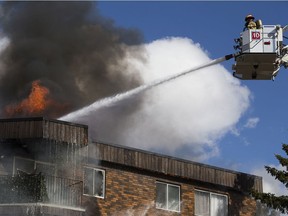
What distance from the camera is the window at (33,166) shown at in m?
33.7

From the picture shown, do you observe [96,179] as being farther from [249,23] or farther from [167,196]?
[249,23]

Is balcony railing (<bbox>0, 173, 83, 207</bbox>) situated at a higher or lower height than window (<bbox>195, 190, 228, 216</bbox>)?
lower

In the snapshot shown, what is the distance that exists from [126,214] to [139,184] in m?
1.48

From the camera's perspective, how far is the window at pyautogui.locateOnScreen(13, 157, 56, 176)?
3372 cm

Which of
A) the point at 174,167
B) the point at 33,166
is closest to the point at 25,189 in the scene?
the point at 33,166

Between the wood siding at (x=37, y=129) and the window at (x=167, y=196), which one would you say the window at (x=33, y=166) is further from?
the window at (x=167, y=196)

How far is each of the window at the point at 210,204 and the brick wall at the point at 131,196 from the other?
0.50m

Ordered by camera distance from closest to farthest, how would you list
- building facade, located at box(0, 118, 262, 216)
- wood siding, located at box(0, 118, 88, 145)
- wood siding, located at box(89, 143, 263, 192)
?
building facade, located at box(0, 118, 262, 216) < wood siding, located at box(0, 118, 88, 145) < wood siding, located at box(89, 143, 263, 192)

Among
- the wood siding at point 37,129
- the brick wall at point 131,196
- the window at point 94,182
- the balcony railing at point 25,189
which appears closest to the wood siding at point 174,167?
the brick wall at point 131,196

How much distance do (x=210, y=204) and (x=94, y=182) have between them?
22.4ft

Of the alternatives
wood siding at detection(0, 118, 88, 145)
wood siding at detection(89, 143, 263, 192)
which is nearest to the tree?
wood siding at detection(89, 143, 263, 192)

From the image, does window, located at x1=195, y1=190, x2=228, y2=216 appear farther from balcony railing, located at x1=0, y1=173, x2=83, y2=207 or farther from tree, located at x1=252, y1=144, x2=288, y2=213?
balcony railing, located at x1=0, y1=173, x2=83, y2=207

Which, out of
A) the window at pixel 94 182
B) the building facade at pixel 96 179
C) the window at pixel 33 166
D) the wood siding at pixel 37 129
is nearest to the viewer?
the building facade at pixel 96 179

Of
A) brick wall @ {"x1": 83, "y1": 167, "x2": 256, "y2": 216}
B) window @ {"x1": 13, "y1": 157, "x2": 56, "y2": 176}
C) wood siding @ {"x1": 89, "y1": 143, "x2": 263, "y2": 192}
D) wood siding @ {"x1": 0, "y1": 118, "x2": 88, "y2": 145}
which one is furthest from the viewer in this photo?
wood siding @ {"x1": 89, "y1": 143, "x2": 263, "y2": 192}
